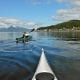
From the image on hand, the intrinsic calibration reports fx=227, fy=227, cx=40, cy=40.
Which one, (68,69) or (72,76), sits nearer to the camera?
(72,76)

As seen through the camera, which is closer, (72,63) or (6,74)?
(6,74)

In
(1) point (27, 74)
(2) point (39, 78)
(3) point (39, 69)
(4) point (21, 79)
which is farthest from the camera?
A: (1) point (27, 74)

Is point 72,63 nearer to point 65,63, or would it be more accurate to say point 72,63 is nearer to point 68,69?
point 65,63

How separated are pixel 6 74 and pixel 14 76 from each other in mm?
1451

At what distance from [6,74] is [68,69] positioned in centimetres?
824

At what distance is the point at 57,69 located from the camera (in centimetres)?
3002

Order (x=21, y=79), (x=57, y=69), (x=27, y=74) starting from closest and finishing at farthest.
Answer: (x=21, y=79) < (x=27, y=74) < (x=57, y=69)

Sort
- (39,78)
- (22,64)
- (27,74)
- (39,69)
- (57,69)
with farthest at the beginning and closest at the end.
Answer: (22,64) < (57,69) < (27,74) < (39,69) < (39,78)

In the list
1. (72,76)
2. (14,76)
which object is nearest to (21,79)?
(14,76)

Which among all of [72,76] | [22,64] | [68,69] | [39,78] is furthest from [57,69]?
[39,78]

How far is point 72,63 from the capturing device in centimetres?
3447

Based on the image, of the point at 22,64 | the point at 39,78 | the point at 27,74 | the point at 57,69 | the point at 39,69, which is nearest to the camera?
the point at 39,78

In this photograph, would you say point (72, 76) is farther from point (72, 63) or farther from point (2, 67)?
point (2, 67)

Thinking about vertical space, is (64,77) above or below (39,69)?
below
